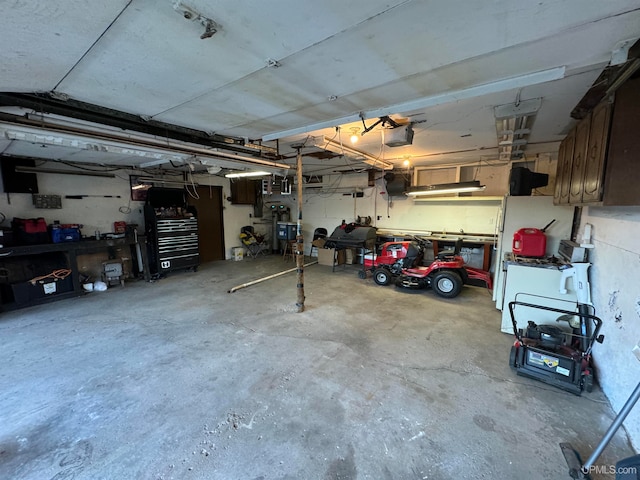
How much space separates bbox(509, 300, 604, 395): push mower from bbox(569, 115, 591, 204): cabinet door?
105 cm

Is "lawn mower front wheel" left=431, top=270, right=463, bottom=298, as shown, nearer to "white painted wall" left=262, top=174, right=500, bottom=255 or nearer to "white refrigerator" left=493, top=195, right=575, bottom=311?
"white refrigerator" left=493, top=195, right=575, bottom=311

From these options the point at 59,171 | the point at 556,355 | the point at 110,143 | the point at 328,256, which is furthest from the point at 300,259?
the point at 59,171

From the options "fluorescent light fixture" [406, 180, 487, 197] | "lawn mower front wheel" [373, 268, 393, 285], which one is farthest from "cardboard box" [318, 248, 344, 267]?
"fluorescent light fixture" [406, 180, 487, 197]

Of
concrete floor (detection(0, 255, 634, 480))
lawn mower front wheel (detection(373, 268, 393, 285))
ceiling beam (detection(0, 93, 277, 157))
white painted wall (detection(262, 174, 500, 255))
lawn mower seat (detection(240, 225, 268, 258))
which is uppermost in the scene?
ceiling beam (detection(0, 93, 277, 157))

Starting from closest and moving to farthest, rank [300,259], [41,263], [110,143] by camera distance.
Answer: [110,143], [300,259], [41,263]

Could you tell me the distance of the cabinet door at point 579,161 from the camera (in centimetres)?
217

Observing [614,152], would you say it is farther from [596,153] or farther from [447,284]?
[447,284]

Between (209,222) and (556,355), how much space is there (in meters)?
6.86

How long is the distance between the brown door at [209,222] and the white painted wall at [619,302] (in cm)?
701

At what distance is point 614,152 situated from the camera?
64.1 inches

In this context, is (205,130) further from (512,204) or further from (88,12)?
(512,204)

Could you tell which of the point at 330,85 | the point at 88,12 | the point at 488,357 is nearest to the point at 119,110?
the point at 88,12

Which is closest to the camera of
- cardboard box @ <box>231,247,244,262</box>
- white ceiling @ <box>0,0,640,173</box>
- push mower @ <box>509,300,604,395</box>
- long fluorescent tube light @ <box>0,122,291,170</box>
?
white ceiling @ <box>0,0,640,173</box>

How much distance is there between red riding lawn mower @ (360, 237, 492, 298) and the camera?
13.5 feet
